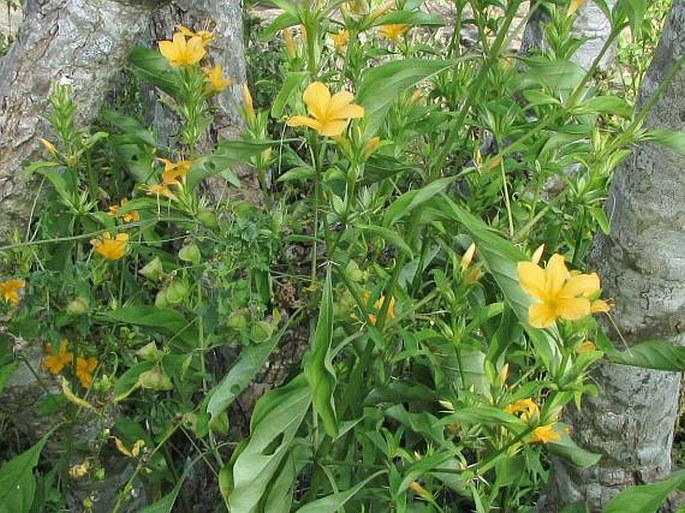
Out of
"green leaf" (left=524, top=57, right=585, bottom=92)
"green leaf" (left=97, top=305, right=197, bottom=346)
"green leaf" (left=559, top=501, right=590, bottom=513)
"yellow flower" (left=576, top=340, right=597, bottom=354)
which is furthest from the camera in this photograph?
"green leaf" (left=559, top=501, right=590, bottom=513)

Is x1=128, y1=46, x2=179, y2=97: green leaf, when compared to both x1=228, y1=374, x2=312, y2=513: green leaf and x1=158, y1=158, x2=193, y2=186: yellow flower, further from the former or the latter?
x1=228, y1=374, x2=312, y2=513: green leaf

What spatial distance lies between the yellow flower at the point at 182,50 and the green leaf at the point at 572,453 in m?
0.77

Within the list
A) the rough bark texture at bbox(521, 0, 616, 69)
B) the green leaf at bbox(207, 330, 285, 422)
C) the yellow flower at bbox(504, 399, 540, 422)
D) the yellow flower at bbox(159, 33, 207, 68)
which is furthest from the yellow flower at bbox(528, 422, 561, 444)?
the rough bark texture at bbox(521, 0, 616, 69)

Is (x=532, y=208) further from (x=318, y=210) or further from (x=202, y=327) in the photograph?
(x=202, y=327)

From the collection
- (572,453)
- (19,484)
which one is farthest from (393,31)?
(19,484)

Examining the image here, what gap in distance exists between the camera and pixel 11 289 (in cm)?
167

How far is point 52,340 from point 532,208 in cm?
75

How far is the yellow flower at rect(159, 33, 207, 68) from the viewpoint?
1557 mm

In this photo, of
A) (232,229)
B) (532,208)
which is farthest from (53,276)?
(532,208)

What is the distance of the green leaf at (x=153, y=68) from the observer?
172 centimetres

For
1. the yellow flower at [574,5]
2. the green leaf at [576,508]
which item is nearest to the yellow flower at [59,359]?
the green leaf at [576,508]

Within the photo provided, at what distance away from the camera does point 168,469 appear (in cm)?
186

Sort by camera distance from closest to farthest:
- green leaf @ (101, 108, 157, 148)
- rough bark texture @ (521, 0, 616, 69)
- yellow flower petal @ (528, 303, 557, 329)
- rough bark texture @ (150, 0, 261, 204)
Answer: yellow flower petal @ (528, 303, 557, 329) → green leaf @ (101, 108, 157, 148) → rough bark texture @ (150, 0, 261, 204) → rough bark texture @ (521, 0, 616, 69)

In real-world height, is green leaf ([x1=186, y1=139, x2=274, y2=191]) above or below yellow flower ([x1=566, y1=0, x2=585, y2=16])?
below
